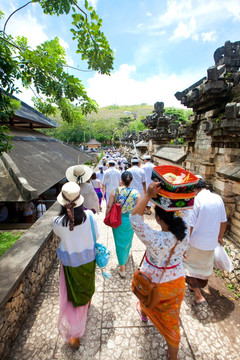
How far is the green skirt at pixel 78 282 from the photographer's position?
6.45 ft

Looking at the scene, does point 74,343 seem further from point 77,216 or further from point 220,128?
point 220,128

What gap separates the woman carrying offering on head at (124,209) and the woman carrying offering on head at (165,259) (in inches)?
42.2

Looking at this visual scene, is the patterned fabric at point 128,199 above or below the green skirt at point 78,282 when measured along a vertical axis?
above

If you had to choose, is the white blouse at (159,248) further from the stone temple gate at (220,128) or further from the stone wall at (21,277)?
the stone temple gate at (220,128)

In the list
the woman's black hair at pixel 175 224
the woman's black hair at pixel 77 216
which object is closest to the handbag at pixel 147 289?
the woman's black hair at pixel 175 224

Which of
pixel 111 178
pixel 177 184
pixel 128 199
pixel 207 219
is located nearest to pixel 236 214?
pixel 207 219

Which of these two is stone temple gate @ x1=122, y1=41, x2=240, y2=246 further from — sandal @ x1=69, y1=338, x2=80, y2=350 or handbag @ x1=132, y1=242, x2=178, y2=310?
sandal @ x1=69, y1=338, x2=80, y2=350

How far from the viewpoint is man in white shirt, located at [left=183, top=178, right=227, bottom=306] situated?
2574 mm

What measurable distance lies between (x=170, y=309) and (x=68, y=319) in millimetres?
1196

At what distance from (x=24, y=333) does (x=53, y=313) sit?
1.24ft

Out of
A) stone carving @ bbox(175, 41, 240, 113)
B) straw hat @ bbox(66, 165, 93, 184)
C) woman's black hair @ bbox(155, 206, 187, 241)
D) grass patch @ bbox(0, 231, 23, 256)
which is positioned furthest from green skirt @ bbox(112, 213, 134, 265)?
stone carving @ bbox(175, 41, 240, 113)

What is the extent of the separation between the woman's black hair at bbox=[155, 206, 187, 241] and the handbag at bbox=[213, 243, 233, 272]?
177 centimetres

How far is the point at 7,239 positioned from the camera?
12.4 feet

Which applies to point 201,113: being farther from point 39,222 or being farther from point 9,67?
point 39,222
